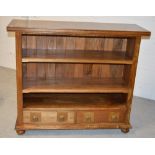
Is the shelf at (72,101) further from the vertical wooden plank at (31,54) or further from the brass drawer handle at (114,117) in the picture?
the vertical wooden plank at (31,54)

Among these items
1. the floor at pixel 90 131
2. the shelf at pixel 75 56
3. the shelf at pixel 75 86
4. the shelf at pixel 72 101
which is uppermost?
the shelf at pixel 75 56

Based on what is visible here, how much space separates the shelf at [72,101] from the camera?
209cm

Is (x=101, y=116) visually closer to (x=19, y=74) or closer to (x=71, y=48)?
(x=71, y=48)

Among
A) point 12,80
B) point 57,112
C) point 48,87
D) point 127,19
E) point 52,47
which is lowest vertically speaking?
point 12,80

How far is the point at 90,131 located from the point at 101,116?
0.18 meters

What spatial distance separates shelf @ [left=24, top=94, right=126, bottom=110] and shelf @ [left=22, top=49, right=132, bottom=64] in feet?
1.29

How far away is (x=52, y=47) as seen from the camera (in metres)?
2.21

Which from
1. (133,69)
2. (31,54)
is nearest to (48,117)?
(31,54)

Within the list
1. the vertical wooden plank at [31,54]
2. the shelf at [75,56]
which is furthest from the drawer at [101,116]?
the vertical wooden plank at [31,54]

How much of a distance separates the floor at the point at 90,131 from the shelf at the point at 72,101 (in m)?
0.24

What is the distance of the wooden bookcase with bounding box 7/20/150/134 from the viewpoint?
196 cm
